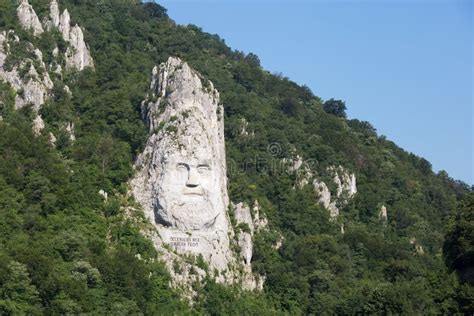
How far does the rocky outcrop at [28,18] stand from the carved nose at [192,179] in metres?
24.3

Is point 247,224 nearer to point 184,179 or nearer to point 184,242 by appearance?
point 184,179

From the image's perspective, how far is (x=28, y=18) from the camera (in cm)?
10688

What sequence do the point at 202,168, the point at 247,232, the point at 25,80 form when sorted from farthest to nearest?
1. the point at 25,80
2. the point at 247,232
3. the point at 202,168

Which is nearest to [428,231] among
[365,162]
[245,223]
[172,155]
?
[365,162]

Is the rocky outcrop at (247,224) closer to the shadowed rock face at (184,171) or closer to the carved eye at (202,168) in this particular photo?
the shadowed rock face at (184,171)

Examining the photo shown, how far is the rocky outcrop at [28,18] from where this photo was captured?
106500 millimetres

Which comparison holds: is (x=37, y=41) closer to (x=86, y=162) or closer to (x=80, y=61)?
(x=80, y=61)

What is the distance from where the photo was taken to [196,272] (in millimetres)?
88438

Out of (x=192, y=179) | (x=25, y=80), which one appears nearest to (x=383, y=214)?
(x=192, y=179)

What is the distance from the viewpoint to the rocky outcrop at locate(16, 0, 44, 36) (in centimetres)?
10650

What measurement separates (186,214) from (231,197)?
365 inches

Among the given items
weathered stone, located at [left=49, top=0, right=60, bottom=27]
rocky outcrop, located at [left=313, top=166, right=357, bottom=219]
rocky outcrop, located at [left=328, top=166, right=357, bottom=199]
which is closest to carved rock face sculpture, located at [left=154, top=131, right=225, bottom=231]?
rocky outcrop, located at [left=313, top=166, right=357, bottom=219]

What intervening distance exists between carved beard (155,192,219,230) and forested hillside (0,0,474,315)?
1.99m

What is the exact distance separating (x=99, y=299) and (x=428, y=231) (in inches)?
1920
